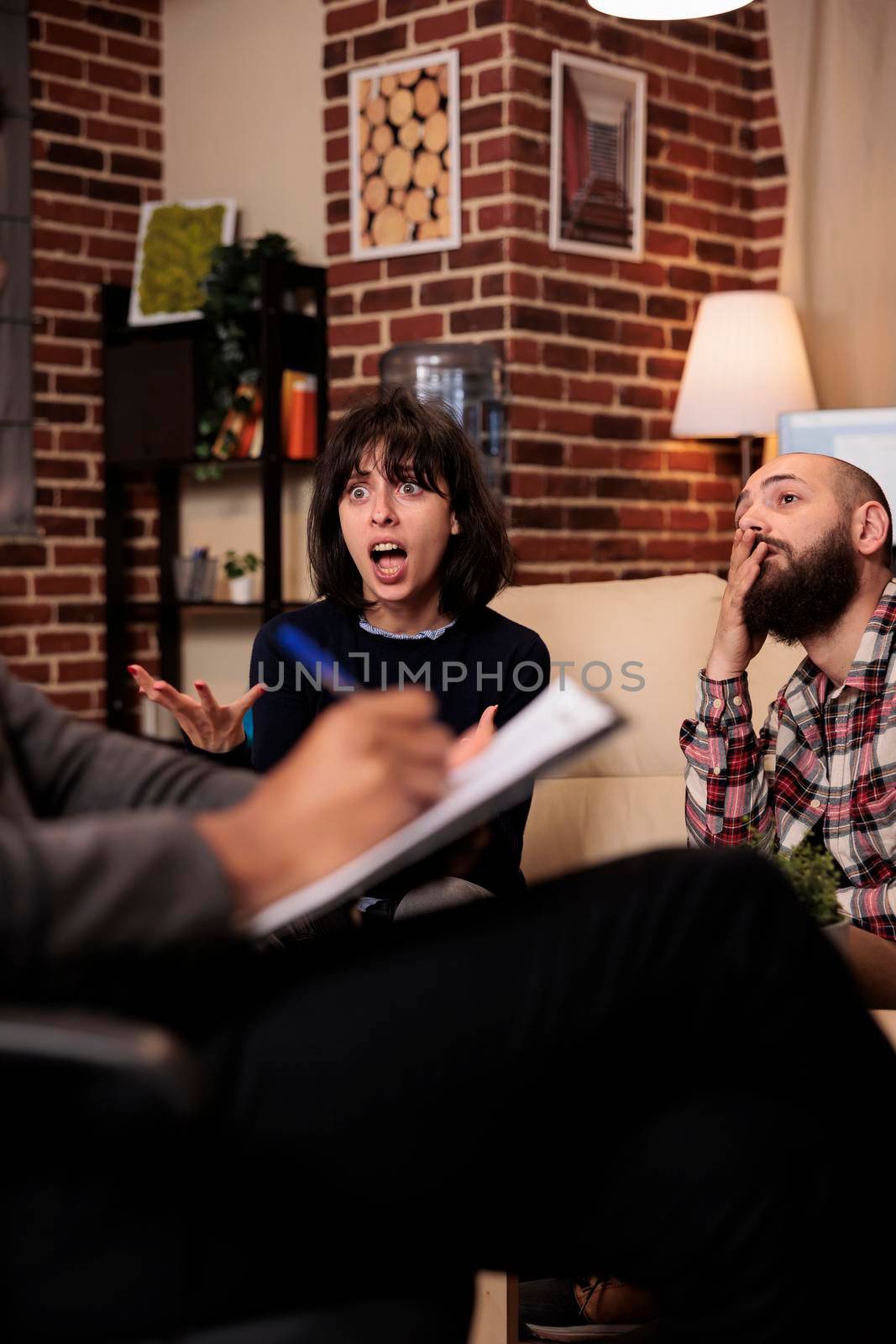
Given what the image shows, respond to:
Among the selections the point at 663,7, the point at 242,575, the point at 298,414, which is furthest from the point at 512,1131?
the point at 242,575

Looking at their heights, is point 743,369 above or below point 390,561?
above

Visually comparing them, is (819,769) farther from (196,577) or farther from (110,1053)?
(196,577)

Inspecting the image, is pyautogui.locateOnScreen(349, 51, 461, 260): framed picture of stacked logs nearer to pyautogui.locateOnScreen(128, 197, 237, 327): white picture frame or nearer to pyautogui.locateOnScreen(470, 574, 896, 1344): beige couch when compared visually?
pyautogui.locateOnScreen(128, 197, 237, 327): white picture frame

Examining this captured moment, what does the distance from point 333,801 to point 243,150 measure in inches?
156

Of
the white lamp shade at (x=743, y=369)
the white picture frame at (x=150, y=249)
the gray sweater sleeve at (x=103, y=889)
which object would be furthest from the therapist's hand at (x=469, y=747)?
the white picture frame at (x=150, y=249)

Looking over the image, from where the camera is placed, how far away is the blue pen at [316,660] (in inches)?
86.8

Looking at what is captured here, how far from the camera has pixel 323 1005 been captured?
0.97 m

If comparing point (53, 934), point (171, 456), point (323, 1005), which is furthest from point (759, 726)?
point (171, 456)

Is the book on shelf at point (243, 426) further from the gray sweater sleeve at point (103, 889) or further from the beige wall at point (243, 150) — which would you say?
the gray sweater sleeve at point (103, 889)

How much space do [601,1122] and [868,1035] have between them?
20 cm

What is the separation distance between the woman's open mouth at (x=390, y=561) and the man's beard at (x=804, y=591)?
521 millimetres

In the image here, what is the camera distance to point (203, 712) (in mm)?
1901

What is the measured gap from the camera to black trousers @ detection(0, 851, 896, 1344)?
0.89 metres

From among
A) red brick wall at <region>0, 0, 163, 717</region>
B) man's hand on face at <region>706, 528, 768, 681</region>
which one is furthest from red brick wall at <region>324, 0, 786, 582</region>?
man's hand on face at <region>706, 528, 768, 681</region>
